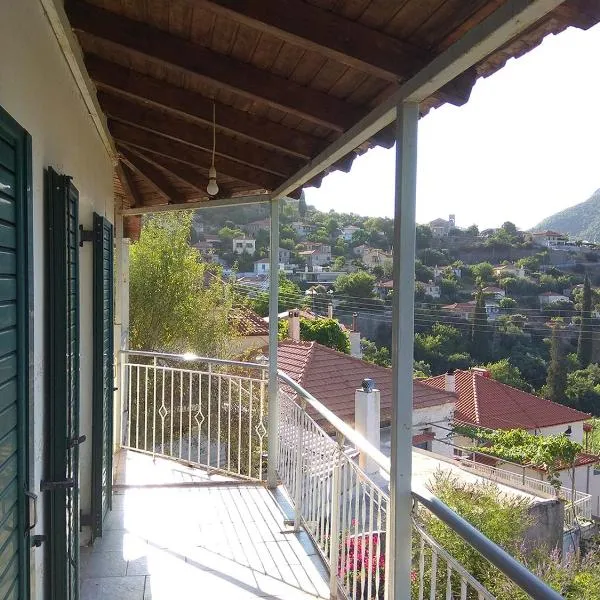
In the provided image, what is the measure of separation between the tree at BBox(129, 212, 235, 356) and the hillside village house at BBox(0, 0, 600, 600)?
27.1 ft

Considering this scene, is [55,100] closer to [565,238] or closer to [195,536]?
[195,536]

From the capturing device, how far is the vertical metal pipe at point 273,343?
4.11m

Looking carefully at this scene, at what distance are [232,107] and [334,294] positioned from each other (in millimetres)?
28239

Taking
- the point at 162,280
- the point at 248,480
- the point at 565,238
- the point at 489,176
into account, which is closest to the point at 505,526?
the point at 248,480

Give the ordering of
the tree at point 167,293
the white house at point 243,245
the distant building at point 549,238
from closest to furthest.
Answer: the tree at point 167,293
the distant building at point 549,238
the white house at point 243,245

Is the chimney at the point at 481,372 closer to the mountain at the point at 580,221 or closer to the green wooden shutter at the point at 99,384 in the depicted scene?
the mountain at the point at 580,221

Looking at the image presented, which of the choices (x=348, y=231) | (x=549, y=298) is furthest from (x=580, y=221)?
(x=348, y=231)

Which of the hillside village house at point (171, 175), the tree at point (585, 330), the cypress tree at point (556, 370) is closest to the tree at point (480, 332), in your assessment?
the cypress tree at point (556, 370)

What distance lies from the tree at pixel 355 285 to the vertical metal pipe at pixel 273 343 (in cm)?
2061

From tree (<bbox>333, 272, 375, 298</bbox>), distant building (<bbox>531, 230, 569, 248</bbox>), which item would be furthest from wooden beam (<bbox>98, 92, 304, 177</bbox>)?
distant building (<bbox>531, 230, 569, 248</bbox>)

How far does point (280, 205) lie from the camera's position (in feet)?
13.4

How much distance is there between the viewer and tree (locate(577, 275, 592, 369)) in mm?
26125

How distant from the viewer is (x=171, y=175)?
4133 mm

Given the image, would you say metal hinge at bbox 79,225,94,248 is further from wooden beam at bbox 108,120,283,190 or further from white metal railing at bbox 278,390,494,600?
white metal railing at bbox 278,390,494,600
